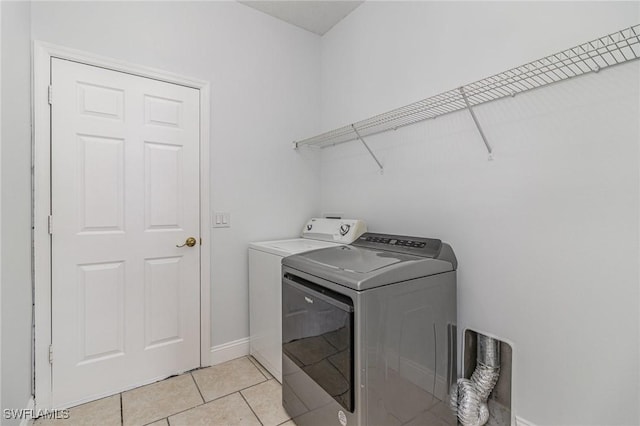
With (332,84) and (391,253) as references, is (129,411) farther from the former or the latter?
(332,84)

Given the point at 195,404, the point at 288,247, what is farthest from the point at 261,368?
the point at 288,247

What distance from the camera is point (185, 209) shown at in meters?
2.10

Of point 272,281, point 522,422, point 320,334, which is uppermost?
point 272,281

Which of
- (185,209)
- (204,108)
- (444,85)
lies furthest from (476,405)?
(204,108)

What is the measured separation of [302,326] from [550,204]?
1.29 meters

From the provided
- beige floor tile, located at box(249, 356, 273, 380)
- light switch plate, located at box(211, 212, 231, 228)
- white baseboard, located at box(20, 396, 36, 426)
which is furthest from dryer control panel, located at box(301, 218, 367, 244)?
white baseboard, located at box(20, 396, 36, 426)

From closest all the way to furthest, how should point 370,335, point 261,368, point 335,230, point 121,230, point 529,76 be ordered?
point 370,335 < point 529,76 < point 121,230 < point 261,368 < point 335,230

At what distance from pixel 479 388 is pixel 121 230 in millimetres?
2220

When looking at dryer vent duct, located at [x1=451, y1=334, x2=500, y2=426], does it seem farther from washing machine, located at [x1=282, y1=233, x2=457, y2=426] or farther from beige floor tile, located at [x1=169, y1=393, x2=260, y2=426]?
beige floor tile, located at [x1=169, y1=393, x2=260, y2=426]

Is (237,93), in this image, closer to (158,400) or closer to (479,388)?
(158,400)

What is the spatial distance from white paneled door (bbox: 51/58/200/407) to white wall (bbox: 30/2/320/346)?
6.6 inches

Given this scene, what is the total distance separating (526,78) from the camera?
1.36 m

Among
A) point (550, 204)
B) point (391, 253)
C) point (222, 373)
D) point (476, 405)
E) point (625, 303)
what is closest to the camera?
point (625, 303)

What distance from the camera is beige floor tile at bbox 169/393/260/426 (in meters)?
1.61
